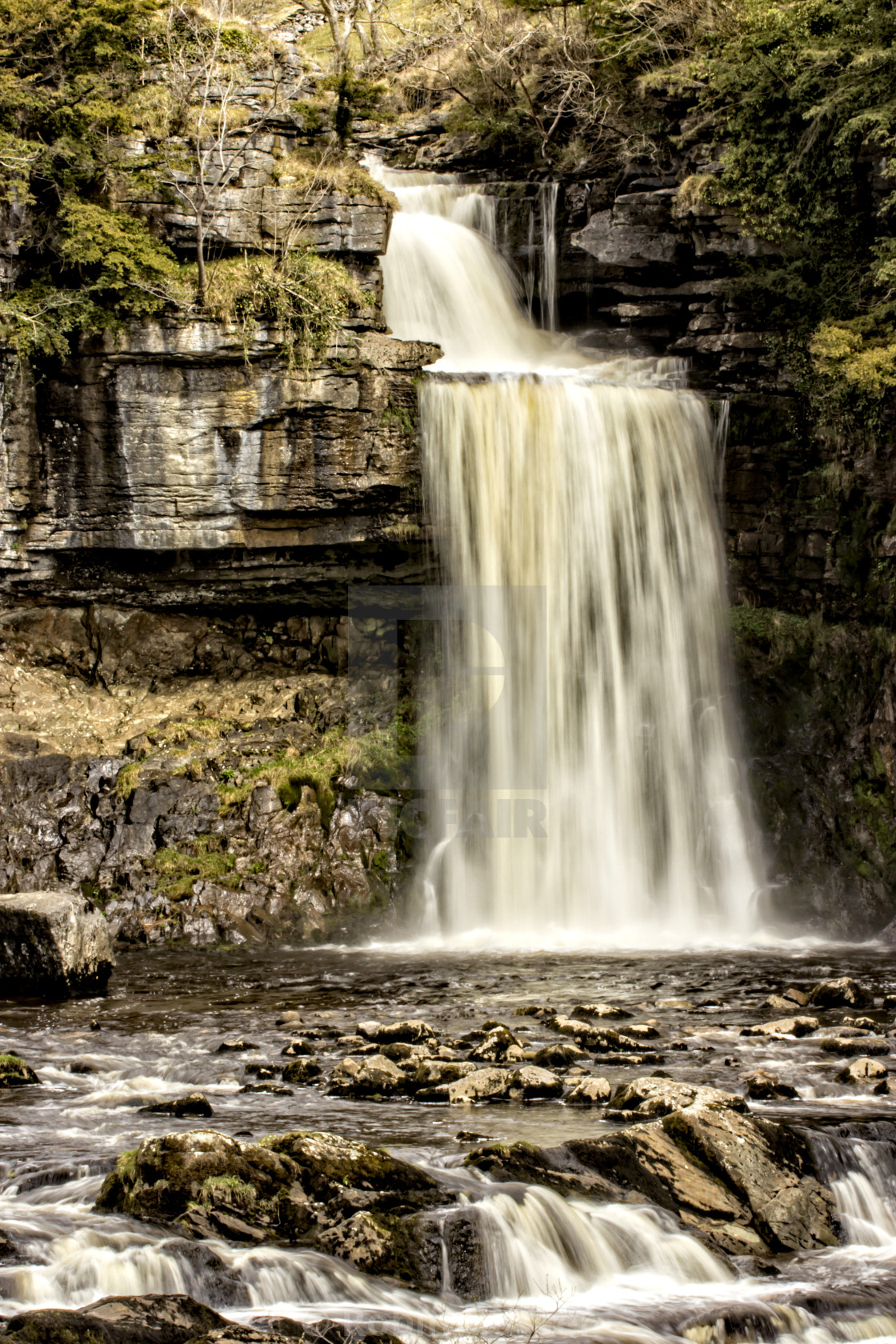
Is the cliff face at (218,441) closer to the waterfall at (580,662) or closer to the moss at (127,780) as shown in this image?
the waterfall at (580,662)

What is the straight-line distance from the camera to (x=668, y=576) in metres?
19.7

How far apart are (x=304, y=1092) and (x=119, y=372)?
12.7 meters

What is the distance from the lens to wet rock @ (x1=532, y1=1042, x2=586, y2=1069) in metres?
10.3

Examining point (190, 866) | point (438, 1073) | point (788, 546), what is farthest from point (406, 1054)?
point (788, 546)

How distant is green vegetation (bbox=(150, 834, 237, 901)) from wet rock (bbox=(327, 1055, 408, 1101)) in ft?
28.8

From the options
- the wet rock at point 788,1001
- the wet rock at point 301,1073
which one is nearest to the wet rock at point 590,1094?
the wet rock at point 301,1073

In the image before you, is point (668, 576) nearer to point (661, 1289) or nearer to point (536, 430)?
point (536, 430)

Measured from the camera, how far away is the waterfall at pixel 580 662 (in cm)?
1895

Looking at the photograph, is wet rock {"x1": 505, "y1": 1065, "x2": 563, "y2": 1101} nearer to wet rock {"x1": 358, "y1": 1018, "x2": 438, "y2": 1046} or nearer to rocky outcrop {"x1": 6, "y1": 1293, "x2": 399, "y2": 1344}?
wet rock {"x1": 358, "y1": 1018, "x2": 438, "y2": 1046}

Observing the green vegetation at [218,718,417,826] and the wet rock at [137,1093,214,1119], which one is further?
the green vegetation at [218,718,417,826]

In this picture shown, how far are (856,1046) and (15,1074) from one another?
7.44 metres

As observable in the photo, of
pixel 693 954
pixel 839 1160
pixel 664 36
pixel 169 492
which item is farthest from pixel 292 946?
pixel 664 36

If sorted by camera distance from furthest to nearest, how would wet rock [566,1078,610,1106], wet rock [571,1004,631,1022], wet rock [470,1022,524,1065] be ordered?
wet rock [571,1004,631,1022], wet rock [470,1022,524,1065], wet rock [566,1078,610,1106]

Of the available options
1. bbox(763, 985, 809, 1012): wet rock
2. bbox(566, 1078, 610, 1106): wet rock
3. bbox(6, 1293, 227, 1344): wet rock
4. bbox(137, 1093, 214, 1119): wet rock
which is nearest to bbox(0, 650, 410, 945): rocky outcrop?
bbox(763, 985, 809, 1012): wet rock
